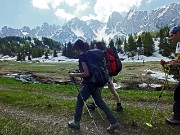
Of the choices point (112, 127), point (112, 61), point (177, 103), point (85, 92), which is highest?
point (112, 61)

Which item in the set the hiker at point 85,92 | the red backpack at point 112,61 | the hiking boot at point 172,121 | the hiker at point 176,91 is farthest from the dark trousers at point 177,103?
the red backpack at point 112,61

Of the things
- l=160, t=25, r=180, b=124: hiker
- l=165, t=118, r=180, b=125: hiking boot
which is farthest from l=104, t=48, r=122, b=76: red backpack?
l=165, t=118, r=180, b=125: hiking boot

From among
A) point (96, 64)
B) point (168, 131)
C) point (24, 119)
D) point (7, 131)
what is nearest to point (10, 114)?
point (24, 119)

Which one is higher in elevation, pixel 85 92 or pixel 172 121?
pixel 85 92

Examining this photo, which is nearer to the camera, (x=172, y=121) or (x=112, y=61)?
(x=172, y=121)

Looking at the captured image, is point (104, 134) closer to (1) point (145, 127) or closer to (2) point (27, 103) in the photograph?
(1) point (145, 127)

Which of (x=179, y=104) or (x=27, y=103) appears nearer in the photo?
(x=179, y=104)

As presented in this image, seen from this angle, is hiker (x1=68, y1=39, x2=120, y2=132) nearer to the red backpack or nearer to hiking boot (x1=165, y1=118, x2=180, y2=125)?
the red backpack

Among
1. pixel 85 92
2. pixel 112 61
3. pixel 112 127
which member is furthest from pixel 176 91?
pixel 85 92

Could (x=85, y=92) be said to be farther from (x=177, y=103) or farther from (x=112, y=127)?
(x=177, y=103)

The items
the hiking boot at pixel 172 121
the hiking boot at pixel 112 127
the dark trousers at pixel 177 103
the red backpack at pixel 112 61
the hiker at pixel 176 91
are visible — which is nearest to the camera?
the hiker at pixel 176 91

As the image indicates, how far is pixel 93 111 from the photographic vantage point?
Answer: 13.0 metres

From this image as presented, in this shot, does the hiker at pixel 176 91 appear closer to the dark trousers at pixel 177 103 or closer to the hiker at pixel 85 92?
the dark trousers at pixel 177 103

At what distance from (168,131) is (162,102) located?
6043mm
